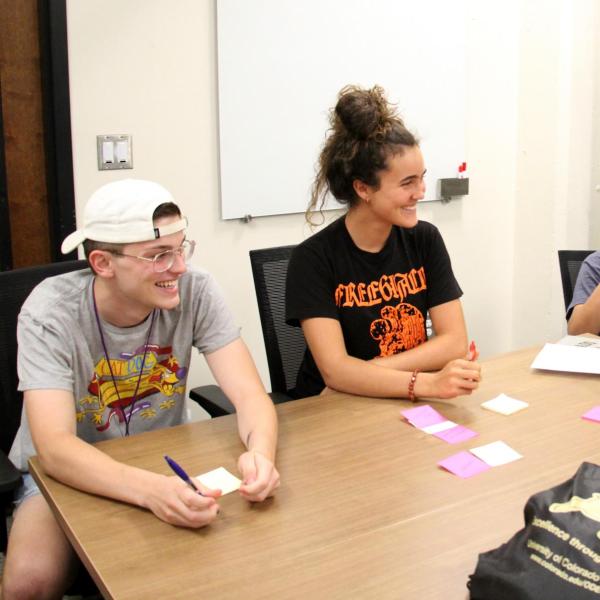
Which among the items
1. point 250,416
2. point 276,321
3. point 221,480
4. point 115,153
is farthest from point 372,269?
point 115,153

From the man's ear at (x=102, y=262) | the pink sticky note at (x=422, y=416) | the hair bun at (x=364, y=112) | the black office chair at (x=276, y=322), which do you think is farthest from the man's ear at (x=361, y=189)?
the man's ear at (x=102, y=262)

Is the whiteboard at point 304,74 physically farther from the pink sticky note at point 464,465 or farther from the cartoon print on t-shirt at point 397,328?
the pink sticky note at point 464,465

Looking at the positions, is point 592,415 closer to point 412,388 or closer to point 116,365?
point 412,388

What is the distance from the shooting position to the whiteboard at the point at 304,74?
2.92m

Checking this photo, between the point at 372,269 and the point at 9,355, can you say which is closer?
the point at 9,355

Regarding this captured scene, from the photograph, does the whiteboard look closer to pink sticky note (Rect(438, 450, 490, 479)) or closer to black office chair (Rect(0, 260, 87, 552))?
black office chair (Rect(0, 260, 87, 552))

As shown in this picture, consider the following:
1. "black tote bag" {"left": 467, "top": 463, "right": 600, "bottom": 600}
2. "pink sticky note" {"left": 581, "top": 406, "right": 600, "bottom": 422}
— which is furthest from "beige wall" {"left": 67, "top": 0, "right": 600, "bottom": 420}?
"black tote bag" {"left": 467, "top": 463, "right": 600, "bottom": 600}

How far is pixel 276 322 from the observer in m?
2.18

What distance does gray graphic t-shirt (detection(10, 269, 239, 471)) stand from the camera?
159cm

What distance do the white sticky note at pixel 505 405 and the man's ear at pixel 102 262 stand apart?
2.86 feet

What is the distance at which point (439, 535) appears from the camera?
1.20 meters

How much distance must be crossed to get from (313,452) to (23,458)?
0.67m

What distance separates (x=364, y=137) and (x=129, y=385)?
0.88 m

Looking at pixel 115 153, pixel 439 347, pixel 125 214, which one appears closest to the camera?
pixel 125 214
